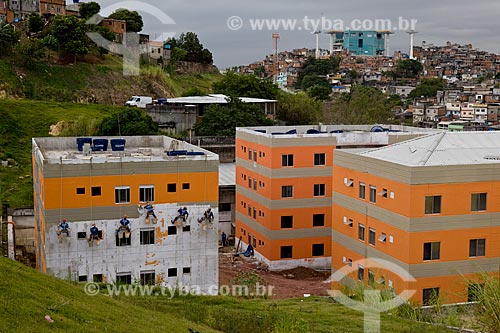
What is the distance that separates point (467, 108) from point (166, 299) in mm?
62143

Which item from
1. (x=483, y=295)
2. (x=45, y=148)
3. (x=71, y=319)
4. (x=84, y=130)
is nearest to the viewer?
(x=71, y=319)

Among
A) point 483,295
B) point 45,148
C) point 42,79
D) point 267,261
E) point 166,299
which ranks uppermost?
point 42,79

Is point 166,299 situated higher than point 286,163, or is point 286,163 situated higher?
point 286,163

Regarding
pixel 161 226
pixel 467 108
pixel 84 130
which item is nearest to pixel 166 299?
pixel 161 226

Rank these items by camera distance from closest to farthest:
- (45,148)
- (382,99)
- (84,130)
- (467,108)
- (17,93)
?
1. (45,148)
2. (84,130)
3. (17,93)
4. (382,99)
5. (467,108)

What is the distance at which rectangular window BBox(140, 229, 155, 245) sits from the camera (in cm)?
2141

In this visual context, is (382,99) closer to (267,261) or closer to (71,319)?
(267,261)

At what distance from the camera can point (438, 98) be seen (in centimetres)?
8519

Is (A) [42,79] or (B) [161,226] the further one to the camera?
(A) [42,79]

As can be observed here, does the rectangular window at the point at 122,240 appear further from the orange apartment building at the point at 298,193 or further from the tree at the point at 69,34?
the tree at the point at 69,34

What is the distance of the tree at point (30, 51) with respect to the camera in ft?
173

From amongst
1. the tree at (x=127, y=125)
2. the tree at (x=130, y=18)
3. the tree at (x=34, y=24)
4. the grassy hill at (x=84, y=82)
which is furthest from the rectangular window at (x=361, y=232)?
the tree at (x=130, y=18)

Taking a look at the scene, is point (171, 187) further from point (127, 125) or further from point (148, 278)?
point (127, 125)

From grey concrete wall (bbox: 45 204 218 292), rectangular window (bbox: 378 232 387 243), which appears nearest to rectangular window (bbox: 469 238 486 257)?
rectangular window (bbox: 378 232 387 243)
